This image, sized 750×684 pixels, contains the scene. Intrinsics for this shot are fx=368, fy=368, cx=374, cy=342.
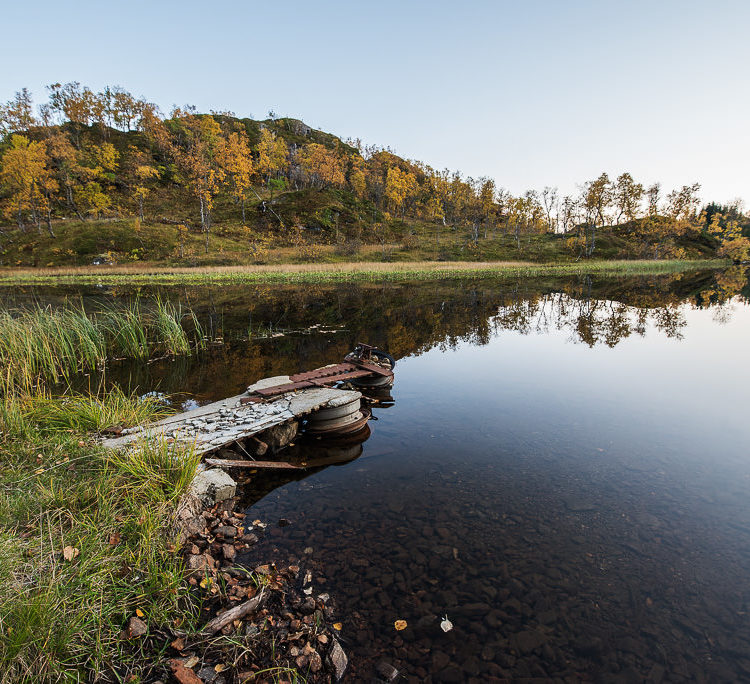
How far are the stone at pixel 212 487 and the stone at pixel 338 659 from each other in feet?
10.3

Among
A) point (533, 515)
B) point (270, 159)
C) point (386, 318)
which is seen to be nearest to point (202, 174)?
point (270, 159)

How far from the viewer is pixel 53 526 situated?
3996mm

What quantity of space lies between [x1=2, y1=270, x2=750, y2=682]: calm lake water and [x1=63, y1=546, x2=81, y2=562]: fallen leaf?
2.18 metres

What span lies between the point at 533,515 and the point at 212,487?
504 cm

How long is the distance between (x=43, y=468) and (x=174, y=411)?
4206 mm

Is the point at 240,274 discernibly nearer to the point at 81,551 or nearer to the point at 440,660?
the point at 81,551

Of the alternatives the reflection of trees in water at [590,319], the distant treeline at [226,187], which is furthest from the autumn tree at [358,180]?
the reflection of trees in water at [590,319]

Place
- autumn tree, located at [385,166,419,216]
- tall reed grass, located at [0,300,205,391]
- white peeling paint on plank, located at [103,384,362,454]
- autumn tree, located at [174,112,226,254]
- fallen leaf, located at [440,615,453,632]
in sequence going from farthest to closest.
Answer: autumn tree, located at [385,166,419,216] < autumn tree, located at [174,112,226,254] < tall reed grass, located at [0,300,205,391] < white peeling paint on plank, located at [103,384,362,454] < fallen leaf, located at [440,615,453,632]

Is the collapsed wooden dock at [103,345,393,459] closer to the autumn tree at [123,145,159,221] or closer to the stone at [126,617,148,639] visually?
the stone at [126,617,148,639]

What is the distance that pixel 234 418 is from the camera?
7926 millimetres

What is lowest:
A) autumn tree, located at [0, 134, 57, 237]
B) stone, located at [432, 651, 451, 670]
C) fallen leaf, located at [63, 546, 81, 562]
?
stone, located at [432, 651, 451, 670]

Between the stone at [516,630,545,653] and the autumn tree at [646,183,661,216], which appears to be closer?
the stone at [516,630,545,653]

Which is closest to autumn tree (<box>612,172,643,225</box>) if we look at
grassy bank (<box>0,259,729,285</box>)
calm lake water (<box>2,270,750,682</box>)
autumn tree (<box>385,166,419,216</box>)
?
grassy bank (<box>0,259,729,285</box>)

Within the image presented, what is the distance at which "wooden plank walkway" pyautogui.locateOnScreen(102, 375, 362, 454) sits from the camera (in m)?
6.77
